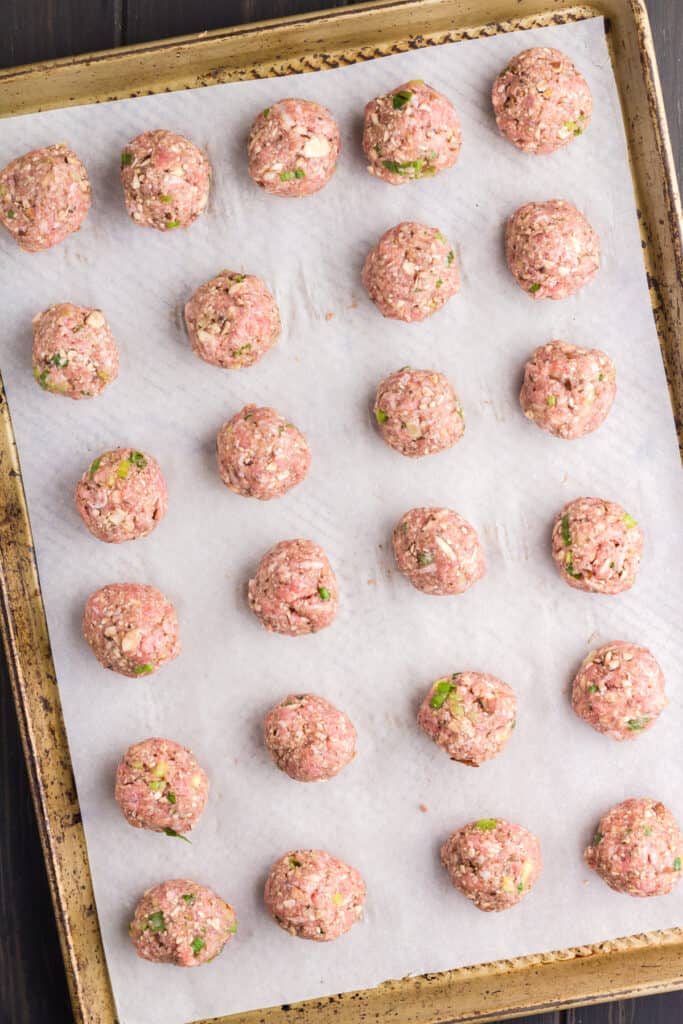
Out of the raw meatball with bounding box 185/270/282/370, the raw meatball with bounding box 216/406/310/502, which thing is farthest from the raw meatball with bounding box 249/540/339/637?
the raw meatball with bounding box 185/270/282/370

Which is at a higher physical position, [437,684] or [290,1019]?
[437,684]

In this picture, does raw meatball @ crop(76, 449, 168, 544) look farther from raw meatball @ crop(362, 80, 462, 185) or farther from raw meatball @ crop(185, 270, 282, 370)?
raw meatball @ crop(362, 80, 462, 185)

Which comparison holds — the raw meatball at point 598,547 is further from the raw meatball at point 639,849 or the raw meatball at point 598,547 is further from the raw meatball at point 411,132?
the raw meatball at point 411,132

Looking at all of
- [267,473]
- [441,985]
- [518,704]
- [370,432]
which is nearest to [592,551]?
[518,704]

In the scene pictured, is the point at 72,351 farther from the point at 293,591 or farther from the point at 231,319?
the point at 293,591

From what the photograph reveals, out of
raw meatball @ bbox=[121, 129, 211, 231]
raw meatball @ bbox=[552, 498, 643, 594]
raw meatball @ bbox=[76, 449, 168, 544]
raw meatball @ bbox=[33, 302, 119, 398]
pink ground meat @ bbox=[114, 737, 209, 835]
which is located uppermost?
raw meatball @ bbox=[121, 129, 211, 231]

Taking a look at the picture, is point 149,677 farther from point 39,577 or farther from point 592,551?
point 592,551
